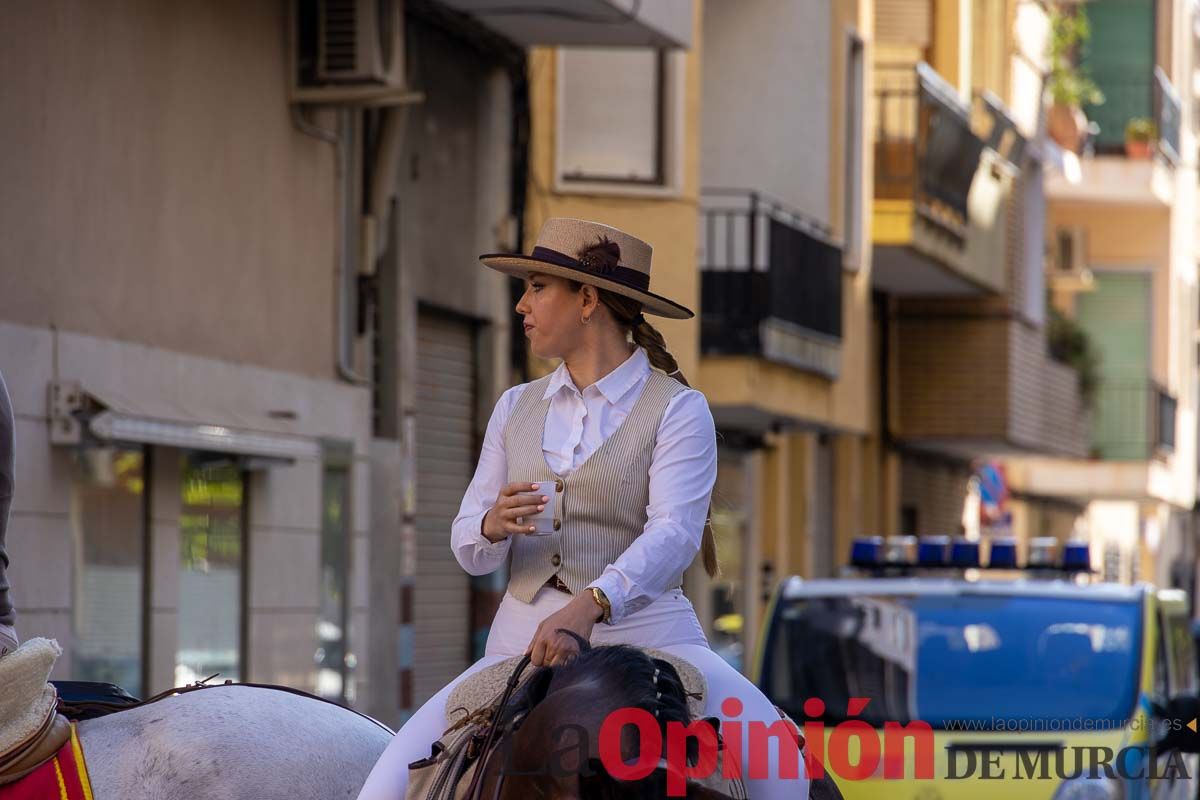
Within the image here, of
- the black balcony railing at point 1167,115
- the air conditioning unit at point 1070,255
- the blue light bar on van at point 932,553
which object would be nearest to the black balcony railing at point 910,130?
the air conditioning unit at point 1070,255

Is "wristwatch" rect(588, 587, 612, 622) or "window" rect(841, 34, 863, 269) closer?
"wristwatch" rect(588, 587, 612, 622)

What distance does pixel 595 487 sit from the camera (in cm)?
523

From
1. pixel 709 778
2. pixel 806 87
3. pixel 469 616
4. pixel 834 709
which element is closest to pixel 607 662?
pixel 709 778

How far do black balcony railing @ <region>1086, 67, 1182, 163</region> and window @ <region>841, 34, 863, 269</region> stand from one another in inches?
639

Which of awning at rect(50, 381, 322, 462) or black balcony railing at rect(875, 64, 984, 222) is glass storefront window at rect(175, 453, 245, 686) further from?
black balcony railing at rect(875, 64, 984, 222)

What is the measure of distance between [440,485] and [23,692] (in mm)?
10908

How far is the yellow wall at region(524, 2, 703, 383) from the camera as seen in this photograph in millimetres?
17609

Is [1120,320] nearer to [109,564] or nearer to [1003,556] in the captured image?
[1003,556]

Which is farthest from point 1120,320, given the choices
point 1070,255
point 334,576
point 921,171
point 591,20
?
point 334,576

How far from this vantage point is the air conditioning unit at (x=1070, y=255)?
37594 millimetres

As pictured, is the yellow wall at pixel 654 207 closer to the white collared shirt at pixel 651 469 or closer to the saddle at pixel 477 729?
the white collared shirt at pixel 651 469

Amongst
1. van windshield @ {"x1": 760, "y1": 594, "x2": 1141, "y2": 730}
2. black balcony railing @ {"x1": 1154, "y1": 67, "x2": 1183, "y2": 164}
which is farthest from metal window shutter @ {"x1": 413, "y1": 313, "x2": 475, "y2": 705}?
black balcony railing @ {"x1": 1154, "y1": 67, "x2": 1183, "y2": 164}

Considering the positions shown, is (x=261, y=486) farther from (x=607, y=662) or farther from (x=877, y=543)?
(x=607, y=662)

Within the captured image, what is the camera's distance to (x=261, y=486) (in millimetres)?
13039
